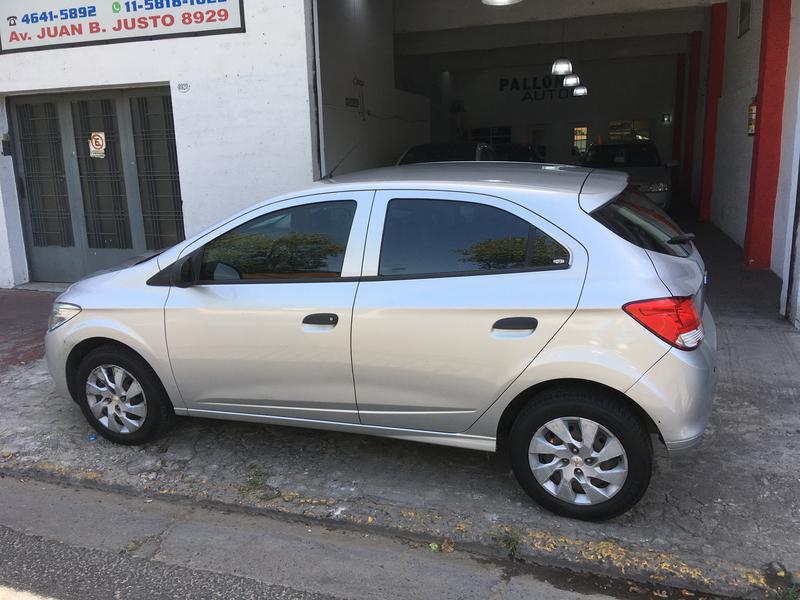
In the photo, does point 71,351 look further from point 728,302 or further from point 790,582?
point 728,302

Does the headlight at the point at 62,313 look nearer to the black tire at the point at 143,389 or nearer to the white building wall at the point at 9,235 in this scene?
the black tire at the point at 143,389

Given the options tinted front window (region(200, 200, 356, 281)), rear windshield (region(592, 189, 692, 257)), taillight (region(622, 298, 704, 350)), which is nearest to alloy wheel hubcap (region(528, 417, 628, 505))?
taillight (region(622, 298, 704, 350))

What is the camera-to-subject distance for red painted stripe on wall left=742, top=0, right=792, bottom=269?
829cm

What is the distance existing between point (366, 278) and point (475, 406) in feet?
2.92

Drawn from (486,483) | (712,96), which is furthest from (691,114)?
(486,483)

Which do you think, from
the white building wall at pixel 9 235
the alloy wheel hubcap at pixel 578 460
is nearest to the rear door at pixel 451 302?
the alloy wheel hubcap at pixel 578 460

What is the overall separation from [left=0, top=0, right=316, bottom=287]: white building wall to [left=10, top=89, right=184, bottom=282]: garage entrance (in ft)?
1.49

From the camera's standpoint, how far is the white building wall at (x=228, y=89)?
7199 millimetres

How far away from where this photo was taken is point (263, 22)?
719cm

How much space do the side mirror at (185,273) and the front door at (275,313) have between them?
41 millimetres

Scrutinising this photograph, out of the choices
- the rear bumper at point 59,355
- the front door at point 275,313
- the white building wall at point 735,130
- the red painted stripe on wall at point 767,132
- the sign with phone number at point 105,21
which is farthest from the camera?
the white building wall at point 735,130

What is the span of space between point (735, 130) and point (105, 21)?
944cm

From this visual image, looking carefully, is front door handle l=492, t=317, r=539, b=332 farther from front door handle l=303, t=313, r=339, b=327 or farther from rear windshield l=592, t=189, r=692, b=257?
front door handle l=303, t=313, r=339, b=327

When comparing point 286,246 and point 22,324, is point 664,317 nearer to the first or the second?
point 286,246
